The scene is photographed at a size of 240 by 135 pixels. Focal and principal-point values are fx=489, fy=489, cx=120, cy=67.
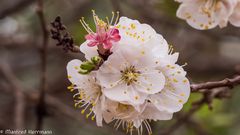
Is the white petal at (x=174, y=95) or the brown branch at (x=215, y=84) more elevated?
the brown branch at (x=215, y=84)

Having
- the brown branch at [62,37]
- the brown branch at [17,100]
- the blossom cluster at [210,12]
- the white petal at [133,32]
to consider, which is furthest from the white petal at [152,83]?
the brown branch at [17,100]

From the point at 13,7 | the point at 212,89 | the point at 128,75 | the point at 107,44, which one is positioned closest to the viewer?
the point at 107,44

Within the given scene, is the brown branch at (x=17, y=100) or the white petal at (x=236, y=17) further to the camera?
the brown branch at (x=17, y=100)

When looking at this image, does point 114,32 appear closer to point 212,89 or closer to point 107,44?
point 107,44

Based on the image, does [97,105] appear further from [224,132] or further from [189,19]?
[224,132]

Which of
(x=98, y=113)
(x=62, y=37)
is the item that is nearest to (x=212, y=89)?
A: (x=98, y=113)

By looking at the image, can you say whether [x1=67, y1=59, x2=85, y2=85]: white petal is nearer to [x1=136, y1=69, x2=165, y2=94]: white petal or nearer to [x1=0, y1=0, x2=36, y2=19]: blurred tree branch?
[x1=136, y1=69, x2=165, y2=94]: white petal

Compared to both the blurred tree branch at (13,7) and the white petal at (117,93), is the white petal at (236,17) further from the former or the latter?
the blurred tree branch at (13,7)

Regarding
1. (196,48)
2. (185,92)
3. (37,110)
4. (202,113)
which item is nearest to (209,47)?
(196,48)
